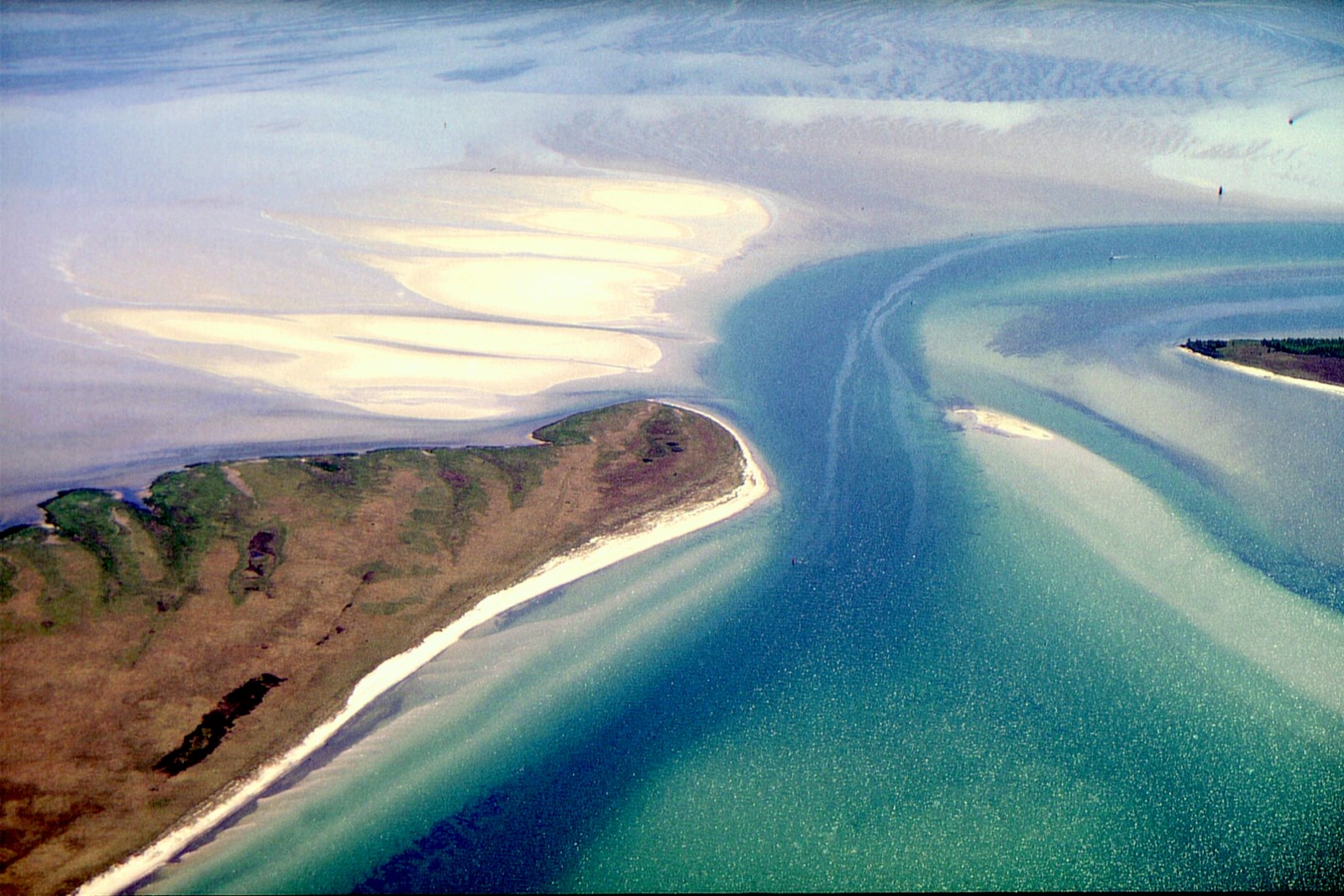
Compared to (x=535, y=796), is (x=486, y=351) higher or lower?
higher

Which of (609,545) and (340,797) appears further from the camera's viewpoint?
(609,545)

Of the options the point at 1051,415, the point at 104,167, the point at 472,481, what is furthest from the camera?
the point at 104,167

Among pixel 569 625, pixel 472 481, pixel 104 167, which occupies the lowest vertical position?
pixel 569 625

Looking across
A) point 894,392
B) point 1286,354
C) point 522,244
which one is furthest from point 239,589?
point 1286,354

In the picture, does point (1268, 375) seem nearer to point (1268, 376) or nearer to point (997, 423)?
point (1268, 376)

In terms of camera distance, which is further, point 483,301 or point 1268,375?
point 483,301

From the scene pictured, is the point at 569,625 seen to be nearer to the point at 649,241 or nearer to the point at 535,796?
the point at 535,796

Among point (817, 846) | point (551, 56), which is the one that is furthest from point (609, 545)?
point (551, 56)

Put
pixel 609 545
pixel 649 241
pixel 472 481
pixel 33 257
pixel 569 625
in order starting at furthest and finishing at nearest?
1. pixel 649 241
2. pixel 33 257
3. pixel 472 481
4. pixel 609 545
5. pixel 569 625
